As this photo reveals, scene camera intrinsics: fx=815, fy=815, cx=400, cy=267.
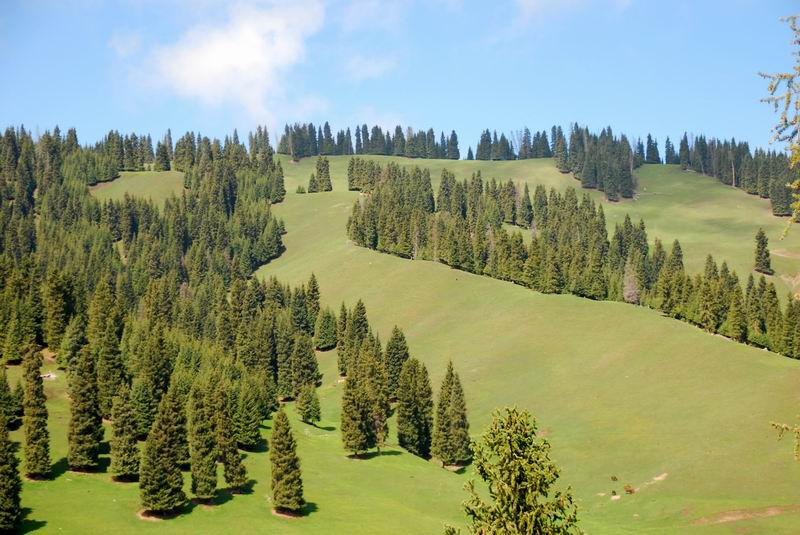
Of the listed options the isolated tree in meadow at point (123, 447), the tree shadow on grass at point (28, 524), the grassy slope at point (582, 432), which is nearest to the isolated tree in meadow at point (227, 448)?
the grassy slope at point (582, 432)

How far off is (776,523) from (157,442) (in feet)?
209

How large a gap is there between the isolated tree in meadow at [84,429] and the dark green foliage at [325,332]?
305ft

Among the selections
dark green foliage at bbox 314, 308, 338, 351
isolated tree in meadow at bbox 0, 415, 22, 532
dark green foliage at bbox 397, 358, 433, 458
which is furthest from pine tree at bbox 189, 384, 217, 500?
dark green foliage at bbox 314, 308, 338, 351

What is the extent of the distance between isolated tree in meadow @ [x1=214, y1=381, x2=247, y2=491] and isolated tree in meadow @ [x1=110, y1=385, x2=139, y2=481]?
9.13 m

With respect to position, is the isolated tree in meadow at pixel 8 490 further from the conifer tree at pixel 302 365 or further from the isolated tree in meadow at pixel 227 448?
the conifer tree at pixel 302 365

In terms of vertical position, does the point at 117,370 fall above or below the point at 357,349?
above

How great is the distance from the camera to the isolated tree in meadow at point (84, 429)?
88.7 meters

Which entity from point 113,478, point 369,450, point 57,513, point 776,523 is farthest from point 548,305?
point 57,513

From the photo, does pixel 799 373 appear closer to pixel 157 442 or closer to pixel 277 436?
pixel 277 436

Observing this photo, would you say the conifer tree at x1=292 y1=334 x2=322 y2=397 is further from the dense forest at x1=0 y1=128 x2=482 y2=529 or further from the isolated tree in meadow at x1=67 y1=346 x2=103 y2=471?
the isolated tree in meadow at x1=67 y1=346 x2=103 y2=471

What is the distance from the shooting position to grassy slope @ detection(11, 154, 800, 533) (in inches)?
3302

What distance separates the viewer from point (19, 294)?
5285 inches

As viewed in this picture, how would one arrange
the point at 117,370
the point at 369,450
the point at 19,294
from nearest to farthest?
1. the point at 117,370
2. the point at 369,450
3. the point at 19,294

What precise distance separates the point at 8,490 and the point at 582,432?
264 ft
